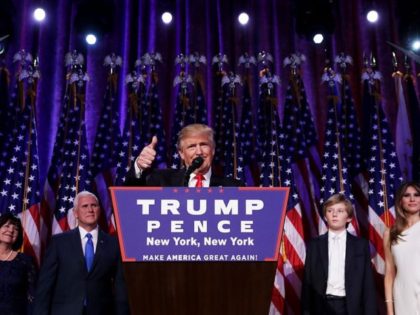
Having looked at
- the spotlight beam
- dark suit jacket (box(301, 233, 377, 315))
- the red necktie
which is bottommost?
dark suit jacket (box(301, 233, 377, 315))

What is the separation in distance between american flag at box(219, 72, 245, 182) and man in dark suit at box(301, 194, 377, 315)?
1.32 meters

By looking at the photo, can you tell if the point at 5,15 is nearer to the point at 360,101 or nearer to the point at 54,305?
the point at 54,305

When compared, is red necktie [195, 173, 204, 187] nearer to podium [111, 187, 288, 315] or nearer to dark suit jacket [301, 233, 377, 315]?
podium [111, 187, 288, 315]

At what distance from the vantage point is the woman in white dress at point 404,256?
3.40 metres

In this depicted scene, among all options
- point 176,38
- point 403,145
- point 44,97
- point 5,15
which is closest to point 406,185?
point 403,145

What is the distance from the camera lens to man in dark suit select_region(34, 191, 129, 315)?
342cm

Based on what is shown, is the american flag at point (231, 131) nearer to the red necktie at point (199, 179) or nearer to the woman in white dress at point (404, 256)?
the woman in white dress at point (404, 256)

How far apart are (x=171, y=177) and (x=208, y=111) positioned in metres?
3.33

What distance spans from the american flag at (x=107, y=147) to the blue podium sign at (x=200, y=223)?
11.2ft

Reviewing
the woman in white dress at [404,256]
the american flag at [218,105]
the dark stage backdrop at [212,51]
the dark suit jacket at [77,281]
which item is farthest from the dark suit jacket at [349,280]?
the american flag at [218,105]

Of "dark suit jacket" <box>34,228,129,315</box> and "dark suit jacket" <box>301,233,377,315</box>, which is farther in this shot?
"dark suit jacket" <box>301,233,377,315</box>

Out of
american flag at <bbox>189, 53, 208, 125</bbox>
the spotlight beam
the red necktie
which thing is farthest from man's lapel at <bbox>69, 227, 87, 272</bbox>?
the spotlight beam

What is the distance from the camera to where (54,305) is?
3.46 metres

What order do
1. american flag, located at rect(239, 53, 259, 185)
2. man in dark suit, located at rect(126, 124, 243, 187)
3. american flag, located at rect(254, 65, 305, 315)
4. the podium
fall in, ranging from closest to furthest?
the podium
man in dark suit, located at rect(126, 124, 243, 187)
american flag, located at rect(254, 65, 305, 315)
american flag, located at rect(239, 53, 259, 185)
